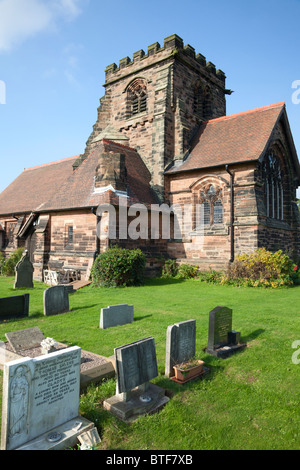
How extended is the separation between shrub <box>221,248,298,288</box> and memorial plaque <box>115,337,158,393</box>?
430 inches

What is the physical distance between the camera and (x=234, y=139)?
1867cm

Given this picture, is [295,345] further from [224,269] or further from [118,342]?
[224,269]

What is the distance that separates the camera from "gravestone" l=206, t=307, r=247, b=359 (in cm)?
606

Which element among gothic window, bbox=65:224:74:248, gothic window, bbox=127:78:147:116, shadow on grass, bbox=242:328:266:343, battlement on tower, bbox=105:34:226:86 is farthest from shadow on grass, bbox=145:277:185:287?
battlement on tower, bbox=105:34:226:86

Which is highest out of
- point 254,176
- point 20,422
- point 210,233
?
point 254,176

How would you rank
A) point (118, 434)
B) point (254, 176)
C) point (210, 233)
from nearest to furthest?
point (118, 434) → point (254, 176) → point (210, 233)

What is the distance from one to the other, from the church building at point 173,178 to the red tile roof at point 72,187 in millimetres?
92

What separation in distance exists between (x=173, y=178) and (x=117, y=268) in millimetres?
7927

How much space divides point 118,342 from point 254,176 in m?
12.5

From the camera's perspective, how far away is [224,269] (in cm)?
1673

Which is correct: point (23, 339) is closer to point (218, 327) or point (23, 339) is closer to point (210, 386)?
point (210, 386)

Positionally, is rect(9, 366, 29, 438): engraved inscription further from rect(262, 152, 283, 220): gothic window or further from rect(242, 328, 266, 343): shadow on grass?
rect(262, 152, 283, 220): gothic window

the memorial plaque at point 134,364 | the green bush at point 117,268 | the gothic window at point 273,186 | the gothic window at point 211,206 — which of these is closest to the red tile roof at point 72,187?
the green bush at point 117,268

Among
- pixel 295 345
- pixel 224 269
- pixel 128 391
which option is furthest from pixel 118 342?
pixel 224 269
